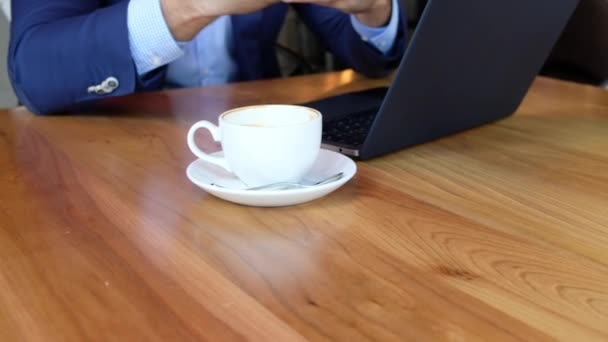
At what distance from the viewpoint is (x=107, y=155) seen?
2.37 feet

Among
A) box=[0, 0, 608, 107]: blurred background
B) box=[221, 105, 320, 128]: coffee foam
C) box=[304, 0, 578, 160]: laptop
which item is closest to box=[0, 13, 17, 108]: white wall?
box=[0, 0, 608, 107]: blurred background

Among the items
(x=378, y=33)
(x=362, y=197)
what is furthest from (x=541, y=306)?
(x=378, y=33)

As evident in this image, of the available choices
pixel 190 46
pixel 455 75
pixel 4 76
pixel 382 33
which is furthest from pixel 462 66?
pixel 4 76

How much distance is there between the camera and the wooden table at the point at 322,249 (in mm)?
366

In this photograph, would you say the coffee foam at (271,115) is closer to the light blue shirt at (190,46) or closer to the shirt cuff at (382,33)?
the light blue shirt at (190,46)

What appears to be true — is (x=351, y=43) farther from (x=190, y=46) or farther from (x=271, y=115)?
(x=271, y=115)

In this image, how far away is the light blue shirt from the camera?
92cm

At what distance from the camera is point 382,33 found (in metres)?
1.19

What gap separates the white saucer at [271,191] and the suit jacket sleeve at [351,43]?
607 mm

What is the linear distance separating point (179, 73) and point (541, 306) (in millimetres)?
1145

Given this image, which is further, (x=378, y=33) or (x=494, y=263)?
(x=378, y=33)

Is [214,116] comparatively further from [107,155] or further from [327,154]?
[327,154]

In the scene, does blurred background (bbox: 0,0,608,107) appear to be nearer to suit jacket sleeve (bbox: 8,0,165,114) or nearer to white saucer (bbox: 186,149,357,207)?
suit jacket sleeve (bbox: 8,0,165,114)

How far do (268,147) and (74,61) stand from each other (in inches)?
22.9
